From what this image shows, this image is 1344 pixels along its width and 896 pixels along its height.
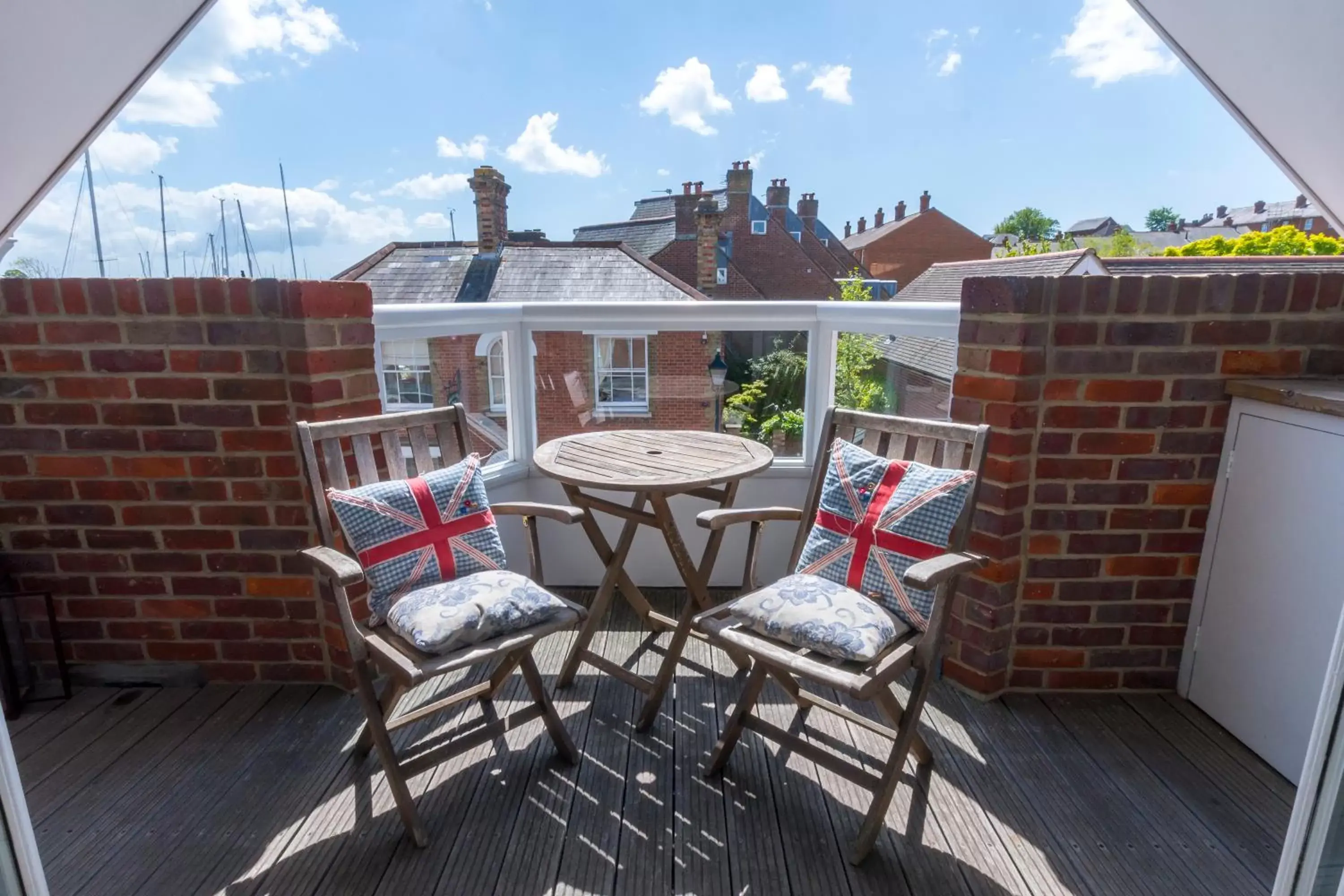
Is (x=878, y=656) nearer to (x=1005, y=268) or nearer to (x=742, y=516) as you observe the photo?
(x=742, y=516)

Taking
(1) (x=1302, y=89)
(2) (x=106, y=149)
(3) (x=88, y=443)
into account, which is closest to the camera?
(1) (x=1302, y=89)

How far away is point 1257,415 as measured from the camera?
6.48ft

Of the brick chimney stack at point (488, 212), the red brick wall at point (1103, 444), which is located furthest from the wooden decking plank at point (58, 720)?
the brick chimney stack at point (488, 212)

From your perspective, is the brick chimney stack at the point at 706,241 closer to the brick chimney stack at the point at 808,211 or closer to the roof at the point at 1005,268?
the roof at the point at 1005,268

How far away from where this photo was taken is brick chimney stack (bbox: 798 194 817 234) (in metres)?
28.5

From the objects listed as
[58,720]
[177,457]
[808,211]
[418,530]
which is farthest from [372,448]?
[808,211]

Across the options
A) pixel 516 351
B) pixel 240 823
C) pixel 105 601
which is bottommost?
pixel 240 823

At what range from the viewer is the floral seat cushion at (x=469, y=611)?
1.65 m

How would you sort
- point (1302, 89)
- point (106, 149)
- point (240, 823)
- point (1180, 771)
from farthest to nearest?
point (1180, 771) < point (240, 823) < point (106, 149) < point (1302, 89)

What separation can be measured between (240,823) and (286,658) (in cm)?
68

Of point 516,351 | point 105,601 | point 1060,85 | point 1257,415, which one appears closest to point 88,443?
point 105,601

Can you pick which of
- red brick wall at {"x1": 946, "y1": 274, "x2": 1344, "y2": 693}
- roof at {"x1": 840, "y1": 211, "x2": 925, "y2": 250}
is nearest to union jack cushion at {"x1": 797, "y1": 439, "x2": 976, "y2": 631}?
red brick wall at {"x1": 946, "y1": 274, "x2": 1344, "y2": 693}

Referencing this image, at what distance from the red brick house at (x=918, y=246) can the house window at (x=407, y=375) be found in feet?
106

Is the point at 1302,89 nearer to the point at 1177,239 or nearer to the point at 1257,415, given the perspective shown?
the point at 1257,415
